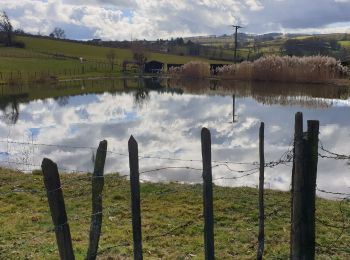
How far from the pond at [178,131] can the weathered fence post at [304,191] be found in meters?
2.48

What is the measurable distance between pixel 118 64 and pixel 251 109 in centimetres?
8611

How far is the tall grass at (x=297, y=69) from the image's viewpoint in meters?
60.7

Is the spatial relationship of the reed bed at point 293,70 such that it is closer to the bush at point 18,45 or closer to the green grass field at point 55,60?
the green grass field at point 55,60

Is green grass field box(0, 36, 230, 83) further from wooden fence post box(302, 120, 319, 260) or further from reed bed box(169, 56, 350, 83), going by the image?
wooden fence post box(302, 120, 319, 260)

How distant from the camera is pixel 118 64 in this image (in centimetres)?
11956

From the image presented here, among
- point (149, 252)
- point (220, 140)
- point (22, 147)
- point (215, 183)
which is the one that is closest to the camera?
point (149, 252)

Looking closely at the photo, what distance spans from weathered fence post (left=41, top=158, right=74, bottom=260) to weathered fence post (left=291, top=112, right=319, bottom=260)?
114 inches

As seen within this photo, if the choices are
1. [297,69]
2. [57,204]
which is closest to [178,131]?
[57,204]

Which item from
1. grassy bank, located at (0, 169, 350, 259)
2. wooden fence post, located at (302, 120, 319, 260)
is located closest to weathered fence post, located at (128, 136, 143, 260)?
grassy bank, located at (0, 169, 350, 259)

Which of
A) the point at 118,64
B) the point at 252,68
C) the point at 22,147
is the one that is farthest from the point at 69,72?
the point at 22,147

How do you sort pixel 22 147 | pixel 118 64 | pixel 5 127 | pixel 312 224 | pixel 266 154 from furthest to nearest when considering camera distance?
pixel 118 64
pixel 5 127
pixel 22 147
pixel 266 154
pixel 312 224

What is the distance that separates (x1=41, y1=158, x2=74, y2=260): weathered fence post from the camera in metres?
5.23

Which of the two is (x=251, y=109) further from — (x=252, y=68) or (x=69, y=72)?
(x=69, y=72)

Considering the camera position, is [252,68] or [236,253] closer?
[236,253]
